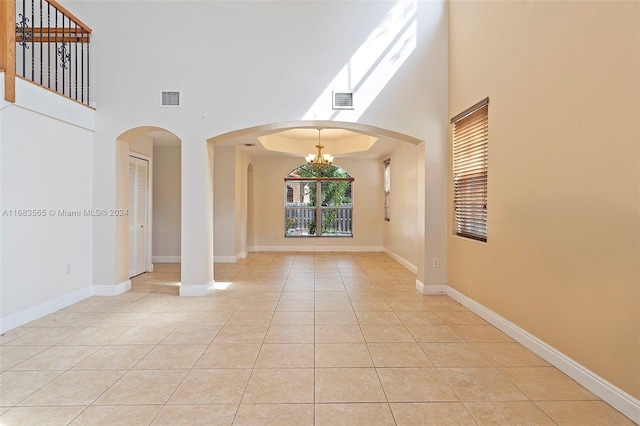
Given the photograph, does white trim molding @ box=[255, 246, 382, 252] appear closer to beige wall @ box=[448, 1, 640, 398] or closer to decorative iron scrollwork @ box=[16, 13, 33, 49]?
beige wall @ box=[448, 1, 640, 398]

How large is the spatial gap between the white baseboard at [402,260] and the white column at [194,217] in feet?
12.5

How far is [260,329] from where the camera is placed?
354 cm

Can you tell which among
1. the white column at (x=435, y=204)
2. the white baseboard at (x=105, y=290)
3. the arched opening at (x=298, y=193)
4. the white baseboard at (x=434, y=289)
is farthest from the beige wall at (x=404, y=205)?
the white baseboard at (x=105, y=290)

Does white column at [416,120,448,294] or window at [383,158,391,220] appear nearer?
white column at [416,120,448,294]

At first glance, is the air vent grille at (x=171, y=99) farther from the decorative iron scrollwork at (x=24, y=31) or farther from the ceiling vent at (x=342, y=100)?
the ceiling vent at (x=342, y=100)

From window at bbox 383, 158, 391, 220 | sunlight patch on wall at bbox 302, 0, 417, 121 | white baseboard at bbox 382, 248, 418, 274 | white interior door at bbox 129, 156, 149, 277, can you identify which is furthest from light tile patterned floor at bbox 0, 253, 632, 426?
window at bbox 383, 158, 391, 220

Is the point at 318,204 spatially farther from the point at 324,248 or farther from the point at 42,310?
the point at 42,310

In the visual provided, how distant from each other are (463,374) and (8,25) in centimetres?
516

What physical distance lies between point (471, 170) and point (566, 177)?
1681 millimetres

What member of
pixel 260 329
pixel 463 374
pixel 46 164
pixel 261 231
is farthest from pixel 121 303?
pixel 261 231

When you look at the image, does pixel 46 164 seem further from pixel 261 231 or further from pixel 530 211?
pixel 261 231

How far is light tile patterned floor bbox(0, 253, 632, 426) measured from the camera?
2100mm

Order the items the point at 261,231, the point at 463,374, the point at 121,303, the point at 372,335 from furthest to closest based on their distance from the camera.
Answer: the point at 261,231
the point at 121,303
the point at 372,335
the point at 463,374

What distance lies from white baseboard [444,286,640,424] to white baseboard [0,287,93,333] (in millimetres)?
4885
